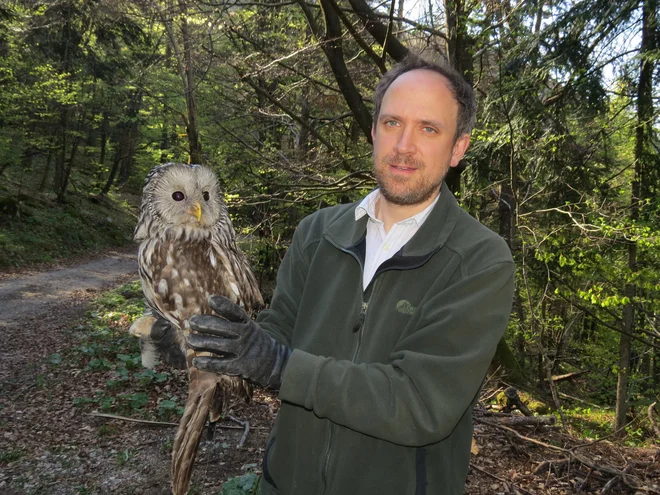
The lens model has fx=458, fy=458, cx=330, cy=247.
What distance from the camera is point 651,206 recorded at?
6.20 meters

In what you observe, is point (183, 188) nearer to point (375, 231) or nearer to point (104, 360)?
point (375, 231)

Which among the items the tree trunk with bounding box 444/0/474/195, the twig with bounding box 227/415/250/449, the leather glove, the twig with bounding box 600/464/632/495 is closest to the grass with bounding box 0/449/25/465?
the twig with bounding box 227/415/250/449

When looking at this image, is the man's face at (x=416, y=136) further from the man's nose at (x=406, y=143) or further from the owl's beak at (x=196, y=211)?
the owl's beak at (x=196, y=211)

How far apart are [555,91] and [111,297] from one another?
10.1 meters

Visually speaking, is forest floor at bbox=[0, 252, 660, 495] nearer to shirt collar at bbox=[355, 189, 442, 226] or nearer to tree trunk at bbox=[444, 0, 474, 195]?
shirt collar at bbox=[355, 189, 442, 226]

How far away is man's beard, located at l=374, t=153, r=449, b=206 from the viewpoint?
1747 millimetres

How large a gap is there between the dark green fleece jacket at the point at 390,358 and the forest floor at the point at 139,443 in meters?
2.17

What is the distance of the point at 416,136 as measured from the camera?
1.75m

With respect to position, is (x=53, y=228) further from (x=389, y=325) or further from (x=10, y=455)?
(x=389, y=325)

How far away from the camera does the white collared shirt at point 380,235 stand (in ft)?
5.83

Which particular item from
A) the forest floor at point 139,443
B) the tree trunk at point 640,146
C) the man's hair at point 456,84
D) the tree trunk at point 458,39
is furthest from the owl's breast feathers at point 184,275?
the tree trunk at point 640,146

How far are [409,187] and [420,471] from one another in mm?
995

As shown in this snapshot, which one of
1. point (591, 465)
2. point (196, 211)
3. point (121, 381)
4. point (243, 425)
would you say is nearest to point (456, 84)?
point (196, 211)

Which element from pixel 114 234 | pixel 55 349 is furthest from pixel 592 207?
pixel 114 234
